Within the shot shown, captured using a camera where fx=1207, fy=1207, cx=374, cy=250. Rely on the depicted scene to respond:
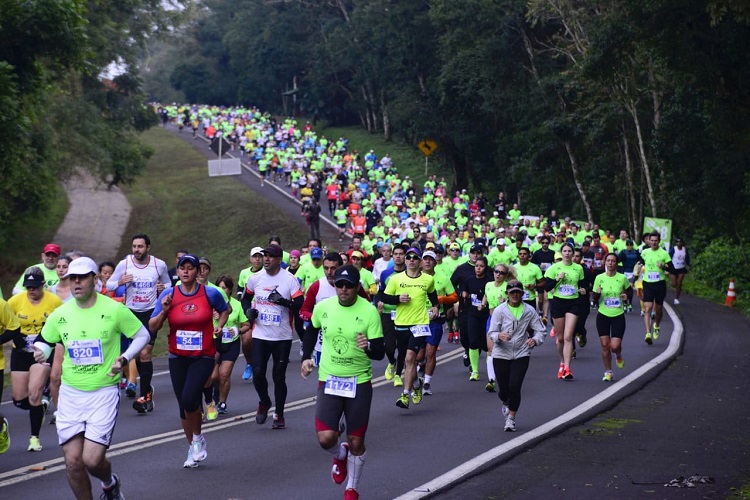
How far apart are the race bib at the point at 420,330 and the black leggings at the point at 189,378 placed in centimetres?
456

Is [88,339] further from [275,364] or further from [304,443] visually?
[275,364]

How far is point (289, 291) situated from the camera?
1366cm

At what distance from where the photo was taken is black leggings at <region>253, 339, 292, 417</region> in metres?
13.4

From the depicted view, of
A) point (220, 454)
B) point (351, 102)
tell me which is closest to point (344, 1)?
point (351, 102)

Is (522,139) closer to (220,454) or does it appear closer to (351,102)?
(351,102)

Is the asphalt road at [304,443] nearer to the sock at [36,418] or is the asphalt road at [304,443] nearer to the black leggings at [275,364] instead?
the sock at [36,418]

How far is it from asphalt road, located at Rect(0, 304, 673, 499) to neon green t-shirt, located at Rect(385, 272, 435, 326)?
1148 mm

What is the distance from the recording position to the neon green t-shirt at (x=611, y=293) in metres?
17.8

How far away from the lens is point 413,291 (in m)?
15.2

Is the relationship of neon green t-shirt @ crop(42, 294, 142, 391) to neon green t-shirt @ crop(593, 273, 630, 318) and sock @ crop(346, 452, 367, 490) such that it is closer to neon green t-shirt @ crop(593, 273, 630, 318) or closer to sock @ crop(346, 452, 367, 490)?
sock @ crop(346, 452, 367, 490)

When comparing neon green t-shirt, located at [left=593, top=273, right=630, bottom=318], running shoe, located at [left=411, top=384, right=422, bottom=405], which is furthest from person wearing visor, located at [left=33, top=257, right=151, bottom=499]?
neon green t-shirt, located at [left=593, top=273, right=630, bottom=318]

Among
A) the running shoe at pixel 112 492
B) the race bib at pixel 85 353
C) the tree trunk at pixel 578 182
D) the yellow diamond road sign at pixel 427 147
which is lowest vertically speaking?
the running shoe at pixel 112 492

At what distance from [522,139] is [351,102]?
34176 mm

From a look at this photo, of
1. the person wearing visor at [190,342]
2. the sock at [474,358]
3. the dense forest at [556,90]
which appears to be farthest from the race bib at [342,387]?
the dense forest at [556,90]
